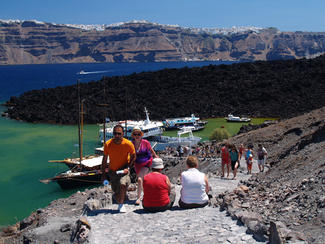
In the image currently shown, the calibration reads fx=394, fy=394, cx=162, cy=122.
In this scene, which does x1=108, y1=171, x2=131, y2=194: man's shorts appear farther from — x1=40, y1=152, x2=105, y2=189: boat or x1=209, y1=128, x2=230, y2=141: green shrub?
x1=209, y1=128, x2=230, y2=141: green shrub

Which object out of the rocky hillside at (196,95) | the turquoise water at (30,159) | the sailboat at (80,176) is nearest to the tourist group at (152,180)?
the turquoise water at (30,159)

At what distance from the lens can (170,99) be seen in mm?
72312

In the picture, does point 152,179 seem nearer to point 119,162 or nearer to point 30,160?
point 119,162

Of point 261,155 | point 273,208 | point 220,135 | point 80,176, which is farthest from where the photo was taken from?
point 220,135

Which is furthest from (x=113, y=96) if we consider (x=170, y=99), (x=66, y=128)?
(x=66, y=128)

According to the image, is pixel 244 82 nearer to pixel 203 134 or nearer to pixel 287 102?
pixel 287 102

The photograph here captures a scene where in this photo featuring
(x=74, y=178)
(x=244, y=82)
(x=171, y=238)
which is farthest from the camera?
(x=244, y=82)

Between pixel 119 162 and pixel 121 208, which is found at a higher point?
pixel 119 162

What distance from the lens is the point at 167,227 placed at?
26.7ft

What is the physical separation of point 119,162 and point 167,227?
6.57ft

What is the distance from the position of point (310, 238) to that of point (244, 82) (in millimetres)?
73093

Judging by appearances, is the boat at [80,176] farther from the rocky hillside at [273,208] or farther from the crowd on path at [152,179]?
the crowd on path at [152,179]

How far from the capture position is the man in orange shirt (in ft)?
30.1

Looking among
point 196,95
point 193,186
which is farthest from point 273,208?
point 196,95
